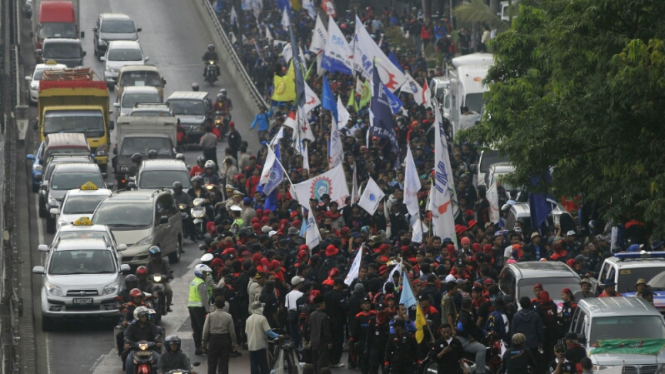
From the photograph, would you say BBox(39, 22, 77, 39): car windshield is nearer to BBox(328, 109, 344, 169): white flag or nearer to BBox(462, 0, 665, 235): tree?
BBox(328, 109, 344, 169): white flag

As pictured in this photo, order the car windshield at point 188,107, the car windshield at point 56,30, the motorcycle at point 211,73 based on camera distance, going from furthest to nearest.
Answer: the car windshield at point 56,30 → the motorcycle at point 211,73 → the car windshield at point 188,107

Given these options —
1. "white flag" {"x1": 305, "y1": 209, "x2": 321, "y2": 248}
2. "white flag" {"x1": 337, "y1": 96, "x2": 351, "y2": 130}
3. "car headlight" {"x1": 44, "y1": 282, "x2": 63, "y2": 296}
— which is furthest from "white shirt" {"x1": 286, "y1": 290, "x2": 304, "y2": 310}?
"white flag" {"x1": 337, "y1": 96, "x2": 351, "y2": 130}

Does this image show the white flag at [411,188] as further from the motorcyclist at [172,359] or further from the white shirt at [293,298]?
the motorcyclist at [172,359]

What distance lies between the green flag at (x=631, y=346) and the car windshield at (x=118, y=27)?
4514 cm

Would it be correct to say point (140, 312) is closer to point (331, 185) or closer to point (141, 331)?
point (141, 331)

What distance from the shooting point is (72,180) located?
109 ft

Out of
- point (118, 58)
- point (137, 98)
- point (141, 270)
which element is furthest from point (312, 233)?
point (118, 58)

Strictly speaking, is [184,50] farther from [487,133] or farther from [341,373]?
[341,373]

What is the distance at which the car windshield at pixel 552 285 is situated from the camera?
20.6m

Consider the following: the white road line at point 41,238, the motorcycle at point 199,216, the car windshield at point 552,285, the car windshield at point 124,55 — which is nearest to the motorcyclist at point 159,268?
the white road line at point 41,238

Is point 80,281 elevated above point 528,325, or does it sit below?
below

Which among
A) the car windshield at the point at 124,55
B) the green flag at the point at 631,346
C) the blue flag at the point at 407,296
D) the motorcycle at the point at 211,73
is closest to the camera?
the green flag at the point at 631,346

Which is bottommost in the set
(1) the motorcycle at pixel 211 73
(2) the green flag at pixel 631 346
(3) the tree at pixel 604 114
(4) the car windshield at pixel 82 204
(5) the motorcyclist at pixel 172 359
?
(1) the motorcycle at pixel 211 73

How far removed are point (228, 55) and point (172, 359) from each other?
42099 millimetres
